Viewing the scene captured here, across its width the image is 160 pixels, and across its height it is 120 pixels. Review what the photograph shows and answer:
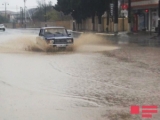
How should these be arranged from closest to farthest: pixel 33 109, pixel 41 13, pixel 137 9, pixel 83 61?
1. pixel 33 109
2. pixel 83 61
3. pixel 137 9
4. pixel 41 13

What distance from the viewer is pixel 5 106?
30.0 feet

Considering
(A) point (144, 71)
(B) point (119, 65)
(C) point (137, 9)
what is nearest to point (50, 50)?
(B) point (119, 65)

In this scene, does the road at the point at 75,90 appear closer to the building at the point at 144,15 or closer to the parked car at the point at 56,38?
the parked car at the point at 56,38

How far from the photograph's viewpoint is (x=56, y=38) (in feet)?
80.7

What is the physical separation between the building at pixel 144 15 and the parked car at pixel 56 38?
2563cm

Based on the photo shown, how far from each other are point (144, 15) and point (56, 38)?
32031mm

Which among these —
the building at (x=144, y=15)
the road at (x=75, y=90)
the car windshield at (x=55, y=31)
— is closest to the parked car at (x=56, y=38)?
the car windshield at (x=55, y=31)

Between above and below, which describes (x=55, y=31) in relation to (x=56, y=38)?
above

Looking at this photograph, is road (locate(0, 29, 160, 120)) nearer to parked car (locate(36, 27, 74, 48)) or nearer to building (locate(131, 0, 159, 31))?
parked car (locate(36, 27, 74, 48))

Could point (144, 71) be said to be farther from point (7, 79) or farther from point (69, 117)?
point (69, 117)

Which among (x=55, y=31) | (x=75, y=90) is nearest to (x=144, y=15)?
(x=55, y=31)

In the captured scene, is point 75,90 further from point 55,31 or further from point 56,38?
point 55,31

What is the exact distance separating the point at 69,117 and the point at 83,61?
10.8 metres

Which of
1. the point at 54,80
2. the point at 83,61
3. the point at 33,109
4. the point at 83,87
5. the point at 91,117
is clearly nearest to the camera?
the point at 91,117
